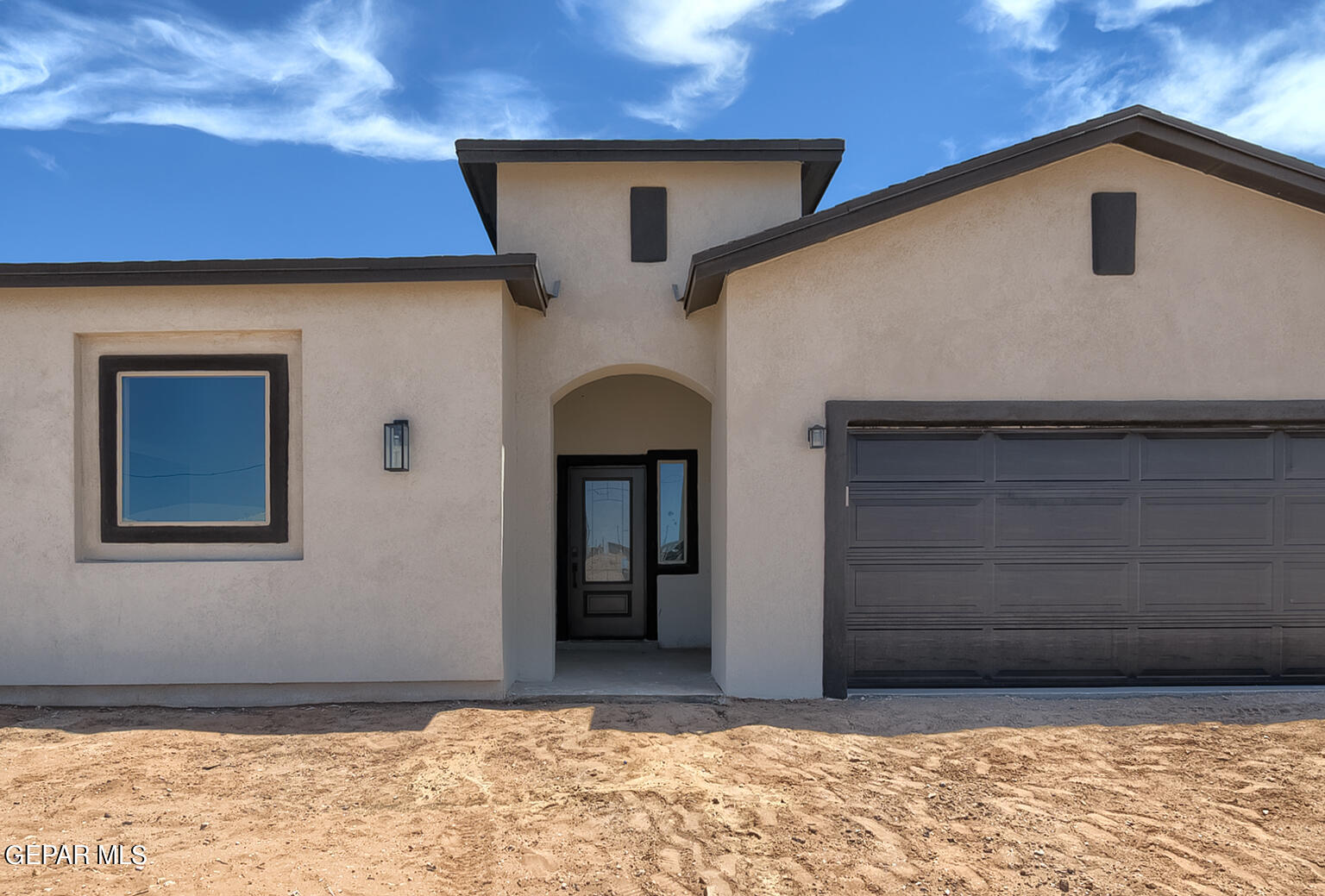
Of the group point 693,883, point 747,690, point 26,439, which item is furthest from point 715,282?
point 26,439

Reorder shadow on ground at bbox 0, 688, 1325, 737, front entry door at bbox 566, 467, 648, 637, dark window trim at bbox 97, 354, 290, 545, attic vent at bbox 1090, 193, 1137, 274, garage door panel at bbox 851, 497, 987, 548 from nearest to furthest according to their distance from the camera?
shadow on ground at bbox 0, 688, 1325, 737 → dark window trim at bbox 97, 354, 290, 545 → attic vent at bbox 1090, 193, 1137, 274 → garage door panel at bbox 851, 497, 987, 548 → front entry door at bbox 566, 467, 648, 637

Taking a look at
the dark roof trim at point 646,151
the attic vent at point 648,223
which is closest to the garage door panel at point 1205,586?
the dark roof trim at point 646,151

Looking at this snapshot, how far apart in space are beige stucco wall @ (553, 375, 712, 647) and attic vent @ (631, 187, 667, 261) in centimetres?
251

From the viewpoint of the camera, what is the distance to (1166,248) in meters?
7.48

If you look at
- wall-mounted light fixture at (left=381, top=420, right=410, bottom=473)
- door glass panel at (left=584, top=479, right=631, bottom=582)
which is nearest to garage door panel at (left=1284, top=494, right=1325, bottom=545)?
door glass panel at (left=584, top=479, right=631, bottom=582)

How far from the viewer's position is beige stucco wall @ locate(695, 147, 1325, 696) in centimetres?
741

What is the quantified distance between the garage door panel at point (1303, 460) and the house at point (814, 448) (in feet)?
0.08

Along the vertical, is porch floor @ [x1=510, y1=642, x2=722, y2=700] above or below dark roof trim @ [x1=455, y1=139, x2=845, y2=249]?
below

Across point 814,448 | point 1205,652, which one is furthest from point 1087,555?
point 814,448

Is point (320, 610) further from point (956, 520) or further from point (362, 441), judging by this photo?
point (956, 520)

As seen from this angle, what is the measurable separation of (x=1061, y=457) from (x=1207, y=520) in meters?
1.46

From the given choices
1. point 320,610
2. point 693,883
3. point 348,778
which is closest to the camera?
point 693,883

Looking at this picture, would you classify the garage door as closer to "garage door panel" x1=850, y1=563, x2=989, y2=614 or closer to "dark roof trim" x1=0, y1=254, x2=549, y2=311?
"garage door panel" x1=850, y1=563, x2=989, y2=614

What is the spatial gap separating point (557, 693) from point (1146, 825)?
4689 millimetres
